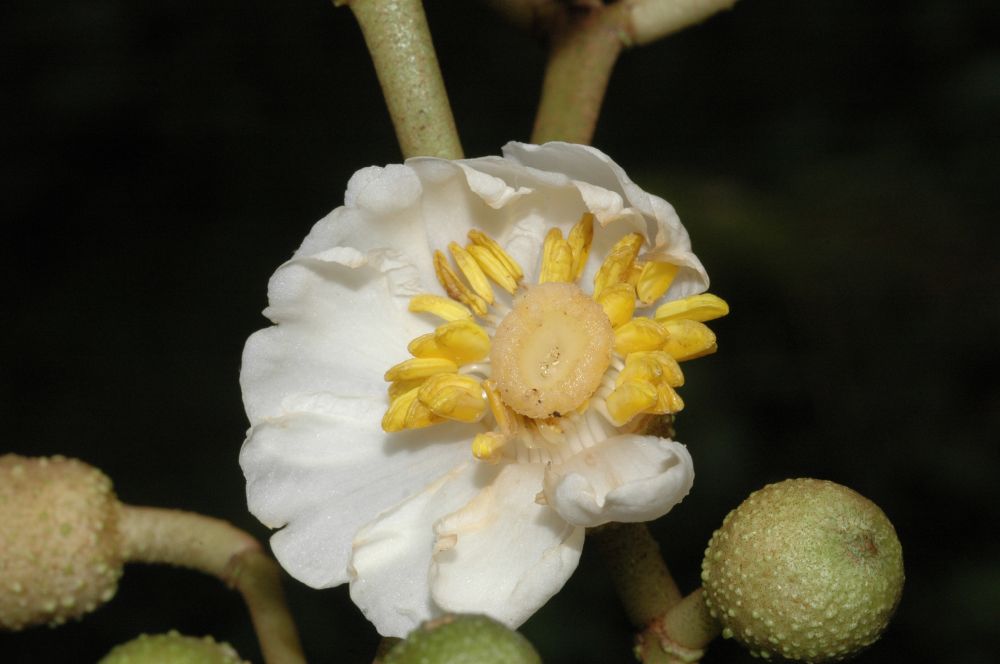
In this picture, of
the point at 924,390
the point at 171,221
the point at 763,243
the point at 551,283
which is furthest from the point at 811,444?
the point at 171,221

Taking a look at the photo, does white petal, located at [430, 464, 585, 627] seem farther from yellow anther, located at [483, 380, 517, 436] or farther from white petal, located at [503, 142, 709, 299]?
white petal, located at [503, 142, 709, 299]

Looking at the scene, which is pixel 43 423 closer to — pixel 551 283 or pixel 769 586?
pixel 551 283

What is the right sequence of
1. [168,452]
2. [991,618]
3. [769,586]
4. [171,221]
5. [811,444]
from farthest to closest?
[171,221] < [168,452] < [811,444] < [991,618] < [769,586]

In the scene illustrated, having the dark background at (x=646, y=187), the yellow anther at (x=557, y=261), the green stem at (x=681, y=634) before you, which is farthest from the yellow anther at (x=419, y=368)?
the dark background at (x=646, y=187)

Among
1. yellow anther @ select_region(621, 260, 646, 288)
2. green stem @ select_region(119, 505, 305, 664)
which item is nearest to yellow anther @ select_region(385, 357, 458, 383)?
yellow anther @ select_region(621, 260, 646, 288)

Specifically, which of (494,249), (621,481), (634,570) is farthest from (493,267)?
(634,570)

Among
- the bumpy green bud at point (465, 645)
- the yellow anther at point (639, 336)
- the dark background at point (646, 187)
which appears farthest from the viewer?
the dark background at point (646, 187)

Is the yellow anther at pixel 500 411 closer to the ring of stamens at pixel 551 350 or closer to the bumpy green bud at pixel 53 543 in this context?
the ring of stamens at pixel 551 350
